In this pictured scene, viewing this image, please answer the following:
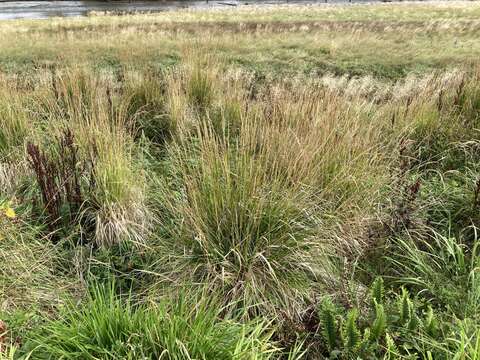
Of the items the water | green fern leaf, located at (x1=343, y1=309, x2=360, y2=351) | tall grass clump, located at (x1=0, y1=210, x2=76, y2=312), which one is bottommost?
the water

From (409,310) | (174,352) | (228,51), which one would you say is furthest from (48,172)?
(228,51)

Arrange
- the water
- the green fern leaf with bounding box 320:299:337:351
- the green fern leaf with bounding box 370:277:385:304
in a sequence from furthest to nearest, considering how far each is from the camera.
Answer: the water → the green fern leaf with bounding box 370:277:385:304 → the green fern leaf with bounding box 320:299:337:351

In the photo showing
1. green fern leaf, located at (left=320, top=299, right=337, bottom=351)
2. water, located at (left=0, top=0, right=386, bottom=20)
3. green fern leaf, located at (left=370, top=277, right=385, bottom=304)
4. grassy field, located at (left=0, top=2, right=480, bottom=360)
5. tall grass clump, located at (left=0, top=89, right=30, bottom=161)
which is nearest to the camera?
grassy field, located at (left=0, top=2, right=480, bottom=360)

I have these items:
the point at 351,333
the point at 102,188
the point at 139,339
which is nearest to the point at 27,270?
the point at 102,188

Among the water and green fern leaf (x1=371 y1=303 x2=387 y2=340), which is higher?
green fern leaf (x1=371 y1=303 x2=387 y2=340)

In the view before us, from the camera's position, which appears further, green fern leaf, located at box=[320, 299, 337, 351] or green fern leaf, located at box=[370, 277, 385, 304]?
green fern leaf, located at box=[370, 277, 385, 304]

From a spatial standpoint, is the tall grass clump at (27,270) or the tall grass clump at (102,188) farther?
the tall grass clump at (102,188)

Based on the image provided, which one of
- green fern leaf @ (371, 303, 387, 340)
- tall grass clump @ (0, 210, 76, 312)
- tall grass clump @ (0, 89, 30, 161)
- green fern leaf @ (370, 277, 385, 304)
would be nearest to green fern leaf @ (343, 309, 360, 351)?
green fern leaf @ (371, 303, 387, 340)

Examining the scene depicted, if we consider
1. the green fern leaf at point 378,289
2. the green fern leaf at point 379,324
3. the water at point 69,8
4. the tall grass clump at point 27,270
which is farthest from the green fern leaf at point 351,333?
the water at point 69,8

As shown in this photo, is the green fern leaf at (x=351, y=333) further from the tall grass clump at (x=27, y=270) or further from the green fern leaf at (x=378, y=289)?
the tall grass clump at (x=27, y=270)

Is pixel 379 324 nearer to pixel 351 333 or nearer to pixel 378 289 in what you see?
pixel 351 333

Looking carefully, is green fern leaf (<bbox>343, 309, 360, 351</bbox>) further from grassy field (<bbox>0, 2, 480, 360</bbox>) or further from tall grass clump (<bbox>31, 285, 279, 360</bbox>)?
tall grass clump (<bbox>31, 285, 279, 360</bbox>)

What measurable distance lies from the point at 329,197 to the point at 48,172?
6.51 ft

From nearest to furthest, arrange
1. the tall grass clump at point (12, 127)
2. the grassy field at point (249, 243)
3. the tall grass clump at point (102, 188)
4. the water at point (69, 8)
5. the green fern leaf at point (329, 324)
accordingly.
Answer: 1. the grassy field at point (249, 243)
2. the green fern leaf at point (329, 324)
3. the tall grass clump at point (102, 188)
4. the tall grass clump at point (12, 127)
5. the water at point (69, 8)
